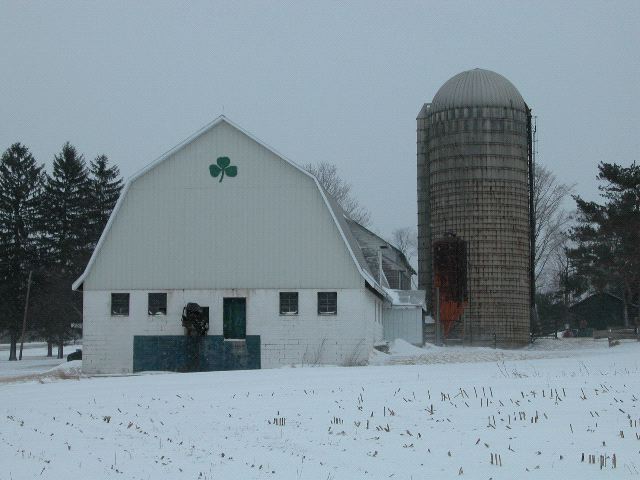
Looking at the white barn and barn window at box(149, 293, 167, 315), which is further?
barn window at box(149, 293, 167, 315)

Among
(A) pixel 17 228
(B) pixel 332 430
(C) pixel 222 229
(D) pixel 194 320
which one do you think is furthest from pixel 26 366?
(B) pixel 332 430

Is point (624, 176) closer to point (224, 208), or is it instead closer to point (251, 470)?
point (224, 208)

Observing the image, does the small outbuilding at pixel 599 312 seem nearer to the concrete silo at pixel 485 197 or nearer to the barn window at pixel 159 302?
the concrete silo at pixel 485 197

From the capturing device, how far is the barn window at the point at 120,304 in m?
30.6

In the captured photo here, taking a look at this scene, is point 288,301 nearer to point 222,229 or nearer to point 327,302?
point 327,302

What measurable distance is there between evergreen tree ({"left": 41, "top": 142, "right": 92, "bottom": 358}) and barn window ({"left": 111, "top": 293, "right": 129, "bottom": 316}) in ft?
71.2

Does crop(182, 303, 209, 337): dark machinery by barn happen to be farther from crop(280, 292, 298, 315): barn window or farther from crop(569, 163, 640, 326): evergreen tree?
crop(569, 163, 640, 326): evergreen tree

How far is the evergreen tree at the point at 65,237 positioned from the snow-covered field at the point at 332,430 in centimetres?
3521

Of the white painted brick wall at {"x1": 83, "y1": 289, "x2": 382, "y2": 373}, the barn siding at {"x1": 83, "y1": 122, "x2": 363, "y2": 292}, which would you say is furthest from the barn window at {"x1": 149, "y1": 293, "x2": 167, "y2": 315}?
the barn siding at {"x1": 83, "y1": 122, "x2": 363, "y2": 292}

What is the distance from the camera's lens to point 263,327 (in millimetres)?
30125

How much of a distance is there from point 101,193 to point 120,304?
106ft

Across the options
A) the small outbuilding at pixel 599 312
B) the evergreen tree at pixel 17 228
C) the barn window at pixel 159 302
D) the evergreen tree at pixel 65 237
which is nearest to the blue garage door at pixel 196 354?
the barn window at pixel 159 302

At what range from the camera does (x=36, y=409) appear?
46.6ft

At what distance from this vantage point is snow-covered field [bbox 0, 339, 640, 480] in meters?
10.8
